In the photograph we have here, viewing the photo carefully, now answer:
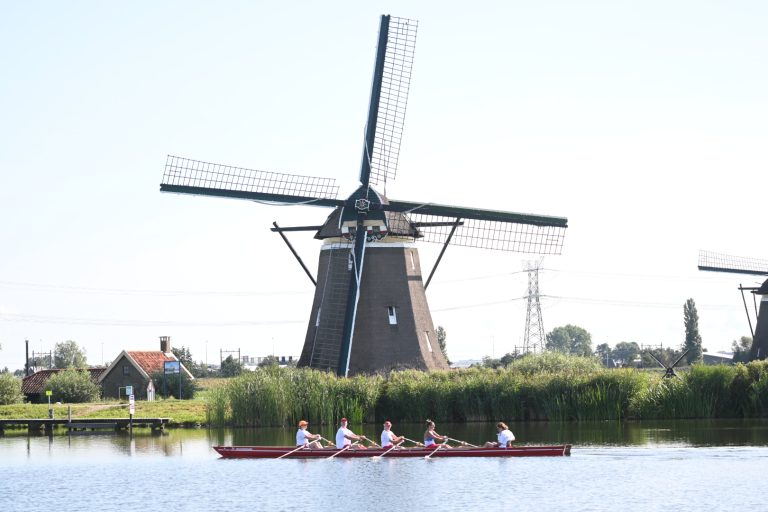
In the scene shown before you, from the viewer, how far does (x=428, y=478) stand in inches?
1380

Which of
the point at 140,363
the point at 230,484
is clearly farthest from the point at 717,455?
the point at 140,363

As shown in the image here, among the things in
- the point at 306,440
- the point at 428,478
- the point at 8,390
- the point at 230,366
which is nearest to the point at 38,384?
the point at 8,390

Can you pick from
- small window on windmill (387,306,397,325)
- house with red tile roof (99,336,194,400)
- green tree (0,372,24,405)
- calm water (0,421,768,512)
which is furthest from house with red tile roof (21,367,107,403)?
calm water (0,421,768,512)

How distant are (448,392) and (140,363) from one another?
30623 millimetres

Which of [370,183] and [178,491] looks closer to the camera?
[178,491]

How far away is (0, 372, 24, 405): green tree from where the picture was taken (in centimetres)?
6756

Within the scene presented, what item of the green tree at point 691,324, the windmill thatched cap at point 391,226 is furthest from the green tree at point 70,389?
the green tree at point 691,324

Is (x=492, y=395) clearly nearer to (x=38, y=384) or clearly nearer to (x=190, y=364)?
(x=38, y=384)

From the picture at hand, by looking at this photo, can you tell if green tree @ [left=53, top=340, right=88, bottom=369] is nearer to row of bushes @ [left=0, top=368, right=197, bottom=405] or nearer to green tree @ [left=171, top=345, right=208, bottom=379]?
green tree @ [left=171, top=345, right=208, bottom=379]

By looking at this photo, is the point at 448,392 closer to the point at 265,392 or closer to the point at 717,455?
the point at 265,392

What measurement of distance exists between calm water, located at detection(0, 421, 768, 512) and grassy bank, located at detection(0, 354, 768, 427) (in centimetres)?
439

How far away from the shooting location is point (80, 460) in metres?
41.4

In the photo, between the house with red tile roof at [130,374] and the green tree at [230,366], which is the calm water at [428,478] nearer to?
the house with red tile roof at [130,374]

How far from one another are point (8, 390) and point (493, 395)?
29.3 meters
